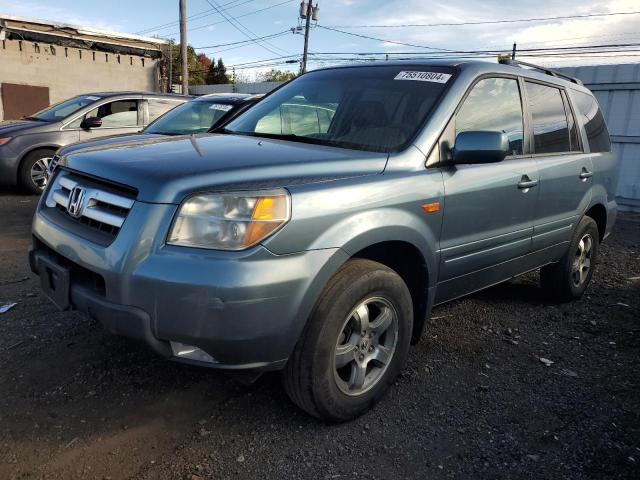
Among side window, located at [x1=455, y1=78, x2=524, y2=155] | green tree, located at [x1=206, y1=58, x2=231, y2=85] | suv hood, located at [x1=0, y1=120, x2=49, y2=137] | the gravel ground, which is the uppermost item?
green tree, located at [x1=206, y1=58, x2=231, y2=85]

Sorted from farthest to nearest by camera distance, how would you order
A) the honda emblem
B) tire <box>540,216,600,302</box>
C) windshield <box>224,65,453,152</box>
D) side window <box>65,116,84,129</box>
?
side window <box>65,116,84,129</box> → tire <box>540,216,600,302</box> → windshield <box>224,65,453,152</box> → the honda emblem

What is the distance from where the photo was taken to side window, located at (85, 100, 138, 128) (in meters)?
8.52

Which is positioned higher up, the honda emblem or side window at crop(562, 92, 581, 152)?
side window at crop(562, 92, 581, 152)

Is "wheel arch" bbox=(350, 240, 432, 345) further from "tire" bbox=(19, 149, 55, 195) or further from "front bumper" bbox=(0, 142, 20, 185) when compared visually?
"front bumper" bbox=(0, 142, 20, 185)

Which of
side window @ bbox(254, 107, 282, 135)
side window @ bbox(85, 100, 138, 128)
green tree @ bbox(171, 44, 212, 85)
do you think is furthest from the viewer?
green tree @ bbox(171, 44, 212, 85)

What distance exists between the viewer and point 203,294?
2.08 meters

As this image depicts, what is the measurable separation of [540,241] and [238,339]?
8.72ft

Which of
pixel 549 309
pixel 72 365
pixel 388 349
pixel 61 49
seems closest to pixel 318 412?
pixel 388 349

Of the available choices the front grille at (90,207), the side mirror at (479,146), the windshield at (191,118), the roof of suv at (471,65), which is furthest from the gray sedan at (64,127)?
the side mirror at (479,146)

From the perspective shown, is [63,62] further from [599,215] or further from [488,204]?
[488,204]

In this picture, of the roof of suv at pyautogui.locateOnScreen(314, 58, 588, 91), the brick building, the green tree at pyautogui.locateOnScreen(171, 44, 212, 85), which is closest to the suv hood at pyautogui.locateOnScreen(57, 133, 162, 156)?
the roof of suv at pyautogui.locateOnScreen(314, 58, 588, 91)

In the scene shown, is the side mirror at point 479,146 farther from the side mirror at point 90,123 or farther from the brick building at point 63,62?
the brick building at point 63,62

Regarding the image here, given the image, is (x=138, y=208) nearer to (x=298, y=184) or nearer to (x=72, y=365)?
(x=298, y=184)

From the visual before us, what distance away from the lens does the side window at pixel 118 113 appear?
8.52 metres
